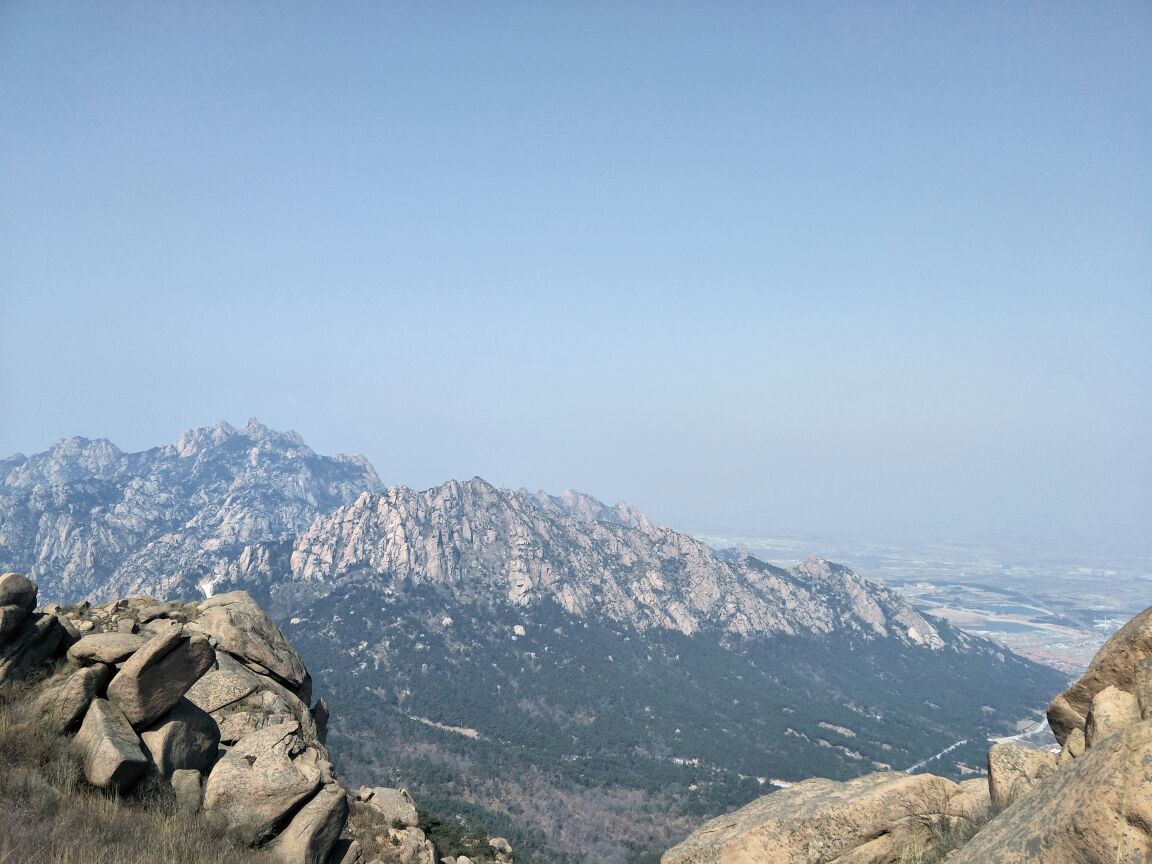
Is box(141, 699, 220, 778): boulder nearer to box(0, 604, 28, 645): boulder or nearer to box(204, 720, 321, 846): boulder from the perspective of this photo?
box(204, 720, 321, 846): boulder

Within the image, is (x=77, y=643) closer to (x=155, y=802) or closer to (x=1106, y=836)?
(x=155, y=802)

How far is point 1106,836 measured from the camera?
9.09 m

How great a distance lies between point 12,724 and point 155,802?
12.8 ft

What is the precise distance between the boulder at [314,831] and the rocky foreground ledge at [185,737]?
32mm

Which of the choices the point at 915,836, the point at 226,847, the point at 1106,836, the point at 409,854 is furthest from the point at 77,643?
the point at 1106,836

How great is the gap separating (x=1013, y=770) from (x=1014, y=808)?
4.06 m

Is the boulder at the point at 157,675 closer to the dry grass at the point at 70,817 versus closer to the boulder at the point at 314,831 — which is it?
the dry grass at the point at 70,817

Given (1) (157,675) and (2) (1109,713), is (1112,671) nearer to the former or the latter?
(2) (1109,713)

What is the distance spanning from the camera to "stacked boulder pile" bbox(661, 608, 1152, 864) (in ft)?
30.6

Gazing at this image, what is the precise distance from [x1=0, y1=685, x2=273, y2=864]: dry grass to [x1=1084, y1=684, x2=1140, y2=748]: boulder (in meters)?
17.9

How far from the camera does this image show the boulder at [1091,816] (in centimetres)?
895

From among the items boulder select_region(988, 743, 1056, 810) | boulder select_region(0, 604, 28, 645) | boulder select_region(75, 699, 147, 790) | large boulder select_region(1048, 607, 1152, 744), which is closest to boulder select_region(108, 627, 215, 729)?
boulder select_region(75, 699, 147, 790)

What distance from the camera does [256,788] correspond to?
1872 centimetres

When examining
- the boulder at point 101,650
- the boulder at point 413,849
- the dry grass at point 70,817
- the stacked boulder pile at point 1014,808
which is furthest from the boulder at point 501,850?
the boulder at point 101,650
